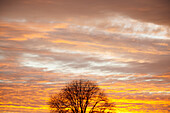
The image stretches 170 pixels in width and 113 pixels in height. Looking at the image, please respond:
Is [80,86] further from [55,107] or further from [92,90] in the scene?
[55,107]

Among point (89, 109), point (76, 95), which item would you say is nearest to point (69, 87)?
point (76, 95)

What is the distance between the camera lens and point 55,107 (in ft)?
183

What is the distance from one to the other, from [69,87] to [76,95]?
8.64 feet

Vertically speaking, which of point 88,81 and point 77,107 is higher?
point 88,81

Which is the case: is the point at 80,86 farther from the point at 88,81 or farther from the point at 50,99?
the point at 50,99

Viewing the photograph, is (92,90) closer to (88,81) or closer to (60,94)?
(88,81)

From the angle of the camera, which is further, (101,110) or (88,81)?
(88,81)

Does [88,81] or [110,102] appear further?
[88,81]

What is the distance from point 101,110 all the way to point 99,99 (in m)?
2.99

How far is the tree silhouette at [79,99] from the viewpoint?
5606 centimetres

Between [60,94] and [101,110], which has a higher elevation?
[60,94]

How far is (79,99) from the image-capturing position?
188 feet

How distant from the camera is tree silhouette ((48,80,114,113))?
2207 inches

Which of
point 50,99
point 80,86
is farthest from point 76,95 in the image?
point 50,99
